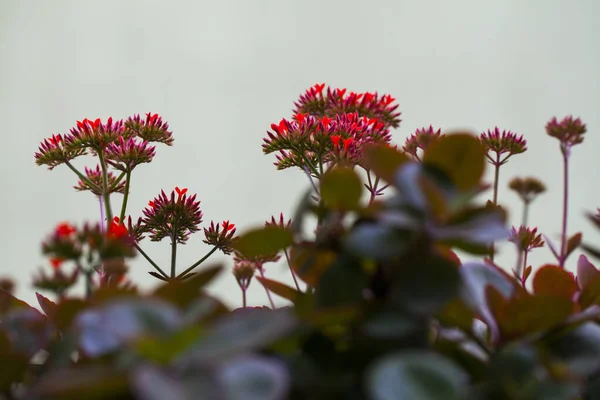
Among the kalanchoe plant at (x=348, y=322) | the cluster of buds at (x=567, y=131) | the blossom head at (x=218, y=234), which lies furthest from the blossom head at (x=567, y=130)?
the blossom head at (x=218, y=234)

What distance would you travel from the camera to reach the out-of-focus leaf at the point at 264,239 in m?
0.17

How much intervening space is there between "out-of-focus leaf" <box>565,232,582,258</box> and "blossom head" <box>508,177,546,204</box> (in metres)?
0.05

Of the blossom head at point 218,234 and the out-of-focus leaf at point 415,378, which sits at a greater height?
the blossom head at point 218,234

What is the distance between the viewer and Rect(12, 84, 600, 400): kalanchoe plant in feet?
0.43

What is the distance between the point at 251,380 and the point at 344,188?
0.07 m

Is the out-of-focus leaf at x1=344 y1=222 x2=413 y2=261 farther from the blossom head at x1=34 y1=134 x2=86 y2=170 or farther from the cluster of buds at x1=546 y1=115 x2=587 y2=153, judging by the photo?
the blossom head at x1=34 y1=134 x2=86 y2=170

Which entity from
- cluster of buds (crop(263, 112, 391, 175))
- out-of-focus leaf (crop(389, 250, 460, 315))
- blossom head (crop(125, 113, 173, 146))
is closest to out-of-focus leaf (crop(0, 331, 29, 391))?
out-of-focus leaf (crop(389, 250, 460, 315))

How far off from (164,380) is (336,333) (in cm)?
7

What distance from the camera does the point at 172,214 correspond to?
666 mm

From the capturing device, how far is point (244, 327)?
0.14m

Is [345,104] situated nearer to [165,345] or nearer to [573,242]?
[573,242]

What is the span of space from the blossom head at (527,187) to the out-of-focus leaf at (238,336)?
0.17 meters

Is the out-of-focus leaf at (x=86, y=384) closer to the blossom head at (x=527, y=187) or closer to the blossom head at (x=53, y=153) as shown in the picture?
the blossom head at (x=527, y=187)

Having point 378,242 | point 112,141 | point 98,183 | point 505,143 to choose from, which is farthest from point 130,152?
point 378,242
